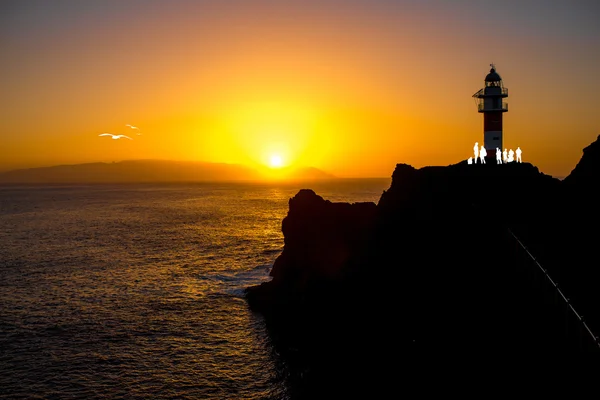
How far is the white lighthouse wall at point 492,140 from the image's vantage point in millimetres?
48750

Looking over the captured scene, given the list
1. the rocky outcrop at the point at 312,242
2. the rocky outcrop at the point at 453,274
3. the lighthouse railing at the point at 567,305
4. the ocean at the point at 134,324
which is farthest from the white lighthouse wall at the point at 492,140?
the lighthouse railing at the point at 567,305

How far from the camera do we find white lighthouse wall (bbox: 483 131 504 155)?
48750 millimetres

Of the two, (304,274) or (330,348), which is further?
(304,274)

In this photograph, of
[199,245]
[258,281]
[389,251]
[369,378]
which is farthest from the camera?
[199,245]

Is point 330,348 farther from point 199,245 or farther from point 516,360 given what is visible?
point 199,245

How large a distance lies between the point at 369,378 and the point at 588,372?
975 centimetres

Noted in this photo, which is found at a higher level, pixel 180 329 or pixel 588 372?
pixel 588 372

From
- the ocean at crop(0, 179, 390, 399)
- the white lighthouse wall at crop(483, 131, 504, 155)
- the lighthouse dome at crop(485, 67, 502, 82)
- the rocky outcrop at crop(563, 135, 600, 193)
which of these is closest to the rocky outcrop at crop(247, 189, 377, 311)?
the ocean at crop(0, 179, 390, 399)

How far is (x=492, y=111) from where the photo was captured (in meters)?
49.5

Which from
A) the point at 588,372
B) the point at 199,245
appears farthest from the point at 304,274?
the point at 199,245

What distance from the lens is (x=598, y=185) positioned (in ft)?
81.9

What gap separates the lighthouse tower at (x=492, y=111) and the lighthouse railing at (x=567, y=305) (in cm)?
2979

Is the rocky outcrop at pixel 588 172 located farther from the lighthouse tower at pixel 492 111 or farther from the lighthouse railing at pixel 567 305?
the lighthouse tower at pixel 492 111

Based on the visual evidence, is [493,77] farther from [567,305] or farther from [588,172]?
[567,305]
